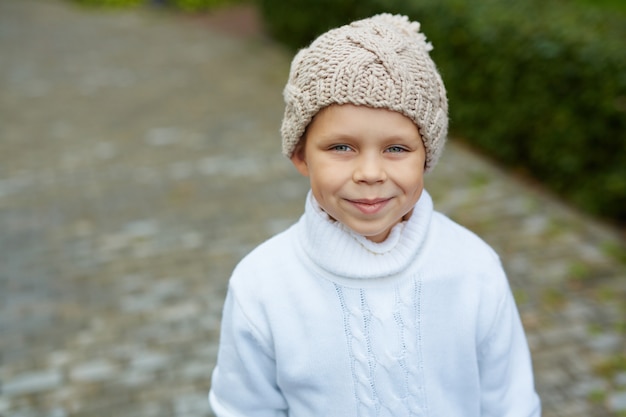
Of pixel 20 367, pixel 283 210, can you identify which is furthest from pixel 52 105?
pixel 20 367

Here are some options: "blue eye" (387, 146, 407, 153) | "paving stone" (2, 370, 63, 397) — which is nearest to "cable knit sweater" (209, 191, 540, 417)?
"blue eye" (387, 146, 407, 153)

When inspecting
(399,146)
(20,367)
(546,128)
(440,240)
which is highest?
(399,146)

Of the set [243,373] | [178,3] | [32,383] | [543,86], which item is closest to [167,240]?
[32,383]

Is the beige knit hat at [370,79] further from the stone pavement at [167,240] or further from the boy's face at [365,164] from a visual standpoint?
the stone pavement at [167,240]

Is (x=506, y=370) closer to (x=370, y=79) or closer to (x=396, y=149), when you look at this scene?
(x=396, y=149)

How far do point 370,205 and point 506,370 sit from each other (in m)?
0.60

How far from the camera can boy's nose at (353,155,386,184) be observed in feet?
5.58

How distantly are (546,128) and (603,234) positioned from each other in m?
1.00

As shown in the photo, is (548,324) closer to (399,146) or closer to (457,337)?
(457,337)

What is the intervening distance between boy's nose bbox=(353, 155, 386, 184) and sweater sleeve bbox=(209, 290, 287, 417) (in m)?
0.46

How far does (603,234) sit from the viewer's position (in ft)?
17.3

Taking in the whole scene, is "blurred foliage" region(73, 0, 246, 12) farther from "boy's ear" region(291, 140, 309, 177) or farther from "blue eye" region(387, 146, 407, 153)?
"blue eye" region(387, 146, 407, 153)

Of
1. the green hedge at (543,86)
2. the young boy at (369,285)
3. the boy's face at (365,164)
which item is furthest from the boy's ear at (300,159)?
the green hedge at (543,86)

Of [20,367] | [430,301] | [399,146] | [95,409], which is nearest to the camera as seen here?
[399,146]
